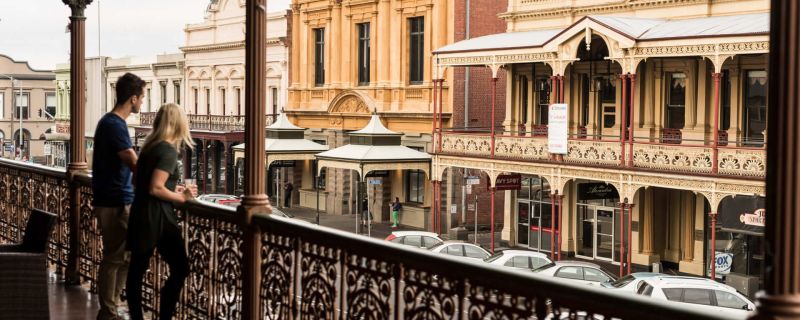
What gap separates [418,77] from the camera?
37938 mm

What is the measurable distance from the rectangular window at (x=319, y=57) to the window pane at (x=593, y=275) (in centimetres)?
2316

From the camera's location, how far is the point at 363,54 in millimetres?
40719

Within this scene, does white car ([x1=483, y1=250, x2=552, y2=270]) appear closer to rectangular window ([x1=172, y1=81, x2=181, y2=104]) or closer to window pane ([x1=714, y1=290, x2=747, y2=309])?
window pane ([x1=714, y1=290, x2=747, y2=309])

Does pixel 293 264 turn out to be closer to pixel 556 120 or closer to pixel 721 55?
pixel 721 55

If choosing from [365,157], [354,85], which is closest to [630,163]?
[365,157]

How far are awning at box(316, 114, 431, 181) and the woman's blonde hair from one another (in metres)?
27.6

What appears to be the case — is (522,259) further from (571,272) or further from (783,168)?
(783,168)

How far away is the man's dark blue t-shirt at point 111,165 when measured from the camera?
22.6 ft

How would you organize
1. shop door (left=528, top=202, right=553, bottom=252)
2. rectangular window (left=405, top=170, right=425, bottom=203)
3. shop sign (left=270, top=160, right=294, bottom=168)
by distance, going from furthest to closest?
shop sign (left=270, top=160, right=294, bottom=168), rectangular window (left=405, top=170, right=425, bottom=203), shop door (left=528, top=202, right=553, bottom=252)

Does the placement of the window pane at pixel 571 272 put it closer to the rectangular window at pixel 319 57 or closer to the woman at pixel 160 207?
the woman at pixel 160 207

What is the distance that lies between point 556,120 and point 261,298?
2193 centimetres

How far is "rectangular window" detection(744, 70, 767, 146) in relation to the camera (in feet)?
80.8

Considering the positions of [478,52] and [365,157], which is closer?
[478,52]

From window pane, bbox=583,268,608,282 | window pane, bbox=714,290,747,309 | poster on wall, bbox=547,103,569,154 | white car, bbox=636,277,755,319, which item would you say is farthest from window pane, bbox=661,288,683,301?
poster on wall, bbox=547,103,569,154
